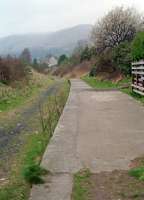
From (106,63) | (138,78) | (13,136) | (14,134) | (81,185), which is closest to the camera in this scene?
(81,185)

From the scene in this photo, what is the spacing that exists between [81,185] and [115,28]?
47.4 m

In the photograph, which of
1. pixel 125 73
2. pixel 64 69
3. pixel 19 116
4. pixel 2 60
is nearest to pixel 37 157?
pixel 19 116

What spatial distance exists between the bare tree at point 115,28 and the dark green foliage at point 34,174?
45362 mm

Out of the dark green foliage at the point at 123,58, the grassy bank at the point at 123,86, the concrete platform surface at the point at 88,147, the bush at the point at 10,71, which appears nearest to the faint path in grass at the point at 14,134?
the concrete platform surface at the point at 88,147

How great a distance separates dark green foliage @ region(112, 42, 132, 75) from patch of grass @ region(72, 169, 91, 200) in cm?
2792

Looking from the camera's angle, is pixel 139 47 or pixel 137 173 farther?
pixel 139 47

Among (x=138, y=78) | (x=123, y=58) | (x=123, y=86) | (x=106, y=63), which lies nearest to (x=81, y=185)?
(x=138, y=78)

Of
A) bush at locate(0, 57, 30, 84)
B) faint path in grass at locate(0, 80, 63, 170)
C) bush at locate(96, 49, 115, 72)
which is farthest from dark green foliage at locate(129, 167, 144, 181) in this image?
bush at locate(96, 49, 115, 72)

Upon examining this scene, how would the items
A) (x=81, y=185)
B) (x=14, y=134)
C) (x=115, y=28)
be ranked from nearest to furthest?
(x=81, y=185) → (x=14, y=134) → (x=115, y=28)

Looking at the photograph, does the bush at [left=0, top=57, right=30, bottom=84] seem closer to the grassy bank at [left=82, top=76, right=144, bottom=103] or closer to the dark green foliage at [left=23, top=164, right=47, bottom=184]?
the grassy bank at [left=82, top=76, right=144, bottom=103]

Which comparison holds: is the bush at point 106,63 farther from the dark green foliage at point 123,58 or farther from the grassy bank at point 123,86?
the grassy bank at point 123,86

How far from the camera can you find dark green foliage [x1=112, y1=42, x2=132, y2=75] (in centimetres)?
3434

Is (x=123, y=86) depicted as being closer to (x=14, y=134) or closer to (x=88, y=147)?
(x=14, y=134)

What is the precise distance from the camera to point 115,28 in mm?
52062
